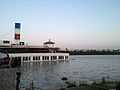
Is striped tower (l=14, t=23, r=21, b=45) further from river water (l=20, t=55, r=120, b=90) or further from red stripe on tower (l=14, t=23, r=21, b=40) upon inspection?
river water (l=20, t=55, r=120, b=90)

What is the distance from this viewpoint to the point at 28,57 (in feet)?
272

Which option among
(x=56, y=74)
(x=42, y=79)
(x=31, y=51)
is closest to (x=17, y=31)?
(x=31, y=51)

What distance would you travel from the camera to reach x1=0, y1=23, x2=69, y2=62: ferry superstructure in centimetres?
8169

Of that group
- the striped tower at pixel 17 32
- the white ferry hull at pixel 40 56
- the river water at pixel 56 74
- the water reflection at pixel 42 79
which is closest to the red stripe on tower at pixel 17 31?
the striped tower at pixel 17 32

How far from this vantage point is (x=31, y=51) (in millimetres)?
87562

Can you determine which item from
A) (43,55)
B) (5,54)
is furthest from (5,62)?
(43,55)

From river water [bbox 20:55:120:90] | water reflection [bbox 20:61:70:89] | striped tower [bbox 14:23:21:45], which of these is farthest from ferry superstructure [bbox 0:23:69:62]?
water reflection [bbox 20:61:70:89]

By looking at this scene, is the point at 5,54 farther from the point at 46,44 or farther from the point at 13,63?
the point at 46,44

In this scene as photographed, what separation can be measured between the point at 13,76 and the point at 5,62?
0.68 metres

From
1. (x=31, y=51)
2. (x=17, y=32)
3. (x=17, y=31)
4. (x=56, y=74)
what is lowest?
(x=56, y=74)

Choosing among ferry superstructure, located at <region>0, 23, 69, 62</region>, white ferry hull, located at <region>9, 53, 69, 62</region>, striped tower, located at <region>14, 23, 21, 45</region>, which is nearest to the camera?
white ferry hull, located at <region>9, 53, 69, 62</region>

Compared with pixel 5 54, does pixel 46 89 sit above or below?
below

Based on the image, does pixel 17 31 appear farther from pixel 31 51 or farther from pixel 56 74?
pixel 56 74

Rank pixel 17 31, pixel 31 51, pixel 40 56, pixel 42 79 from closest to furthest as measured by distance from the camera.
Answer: pixel 42 79 → pixel 40 56 → pixel 31 51 → pixel 17 31
